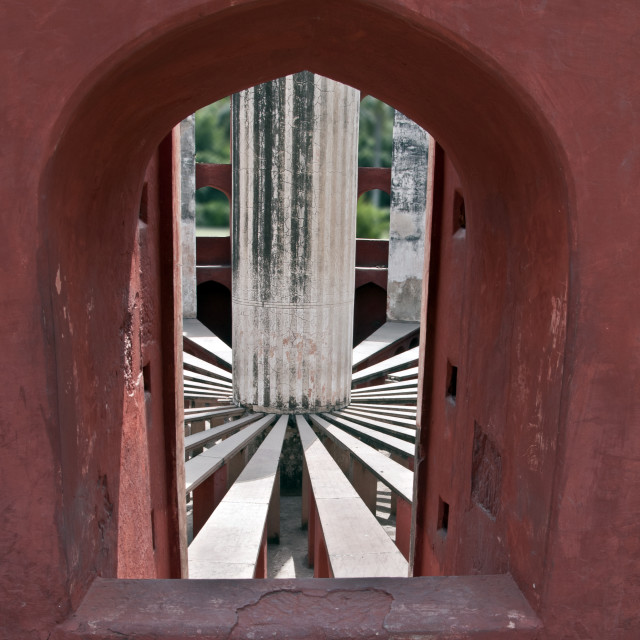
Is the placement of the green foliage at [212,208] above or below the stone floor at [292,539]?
above

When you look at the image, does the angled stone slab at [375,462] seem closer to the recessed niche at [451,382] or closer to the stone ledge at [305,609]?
the recessed niche at [451,382]

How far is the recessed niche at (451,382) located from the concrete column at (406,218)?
927 centimetres

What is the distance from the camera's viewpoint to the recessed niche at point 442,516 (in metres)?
3.69

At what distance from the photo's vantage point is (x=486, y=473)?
295cm

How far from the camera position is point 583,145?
1870 millimetres

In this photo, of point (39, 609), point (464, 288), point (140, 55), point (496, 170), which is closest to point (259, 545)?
point (464, 288)

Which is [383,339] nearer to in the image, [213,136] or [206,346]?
[206,346]

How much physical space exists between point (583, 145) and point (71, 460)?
1705 mm

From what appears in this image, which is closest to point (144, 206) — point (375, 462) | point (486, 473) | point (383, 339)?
point (486, 473)

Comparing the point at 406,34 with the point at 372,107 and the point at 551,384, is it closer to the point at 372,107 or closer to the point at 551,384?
the point at 551,384

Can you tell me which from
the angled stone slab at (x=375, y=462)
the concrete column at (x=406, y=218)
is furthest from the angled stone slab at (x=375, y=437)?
the concrete column at (x=406, y=218)

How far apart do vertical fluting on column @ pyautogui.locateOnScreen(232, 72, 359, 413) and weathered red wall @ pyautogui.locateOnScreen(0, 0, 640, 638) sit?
4.78 m

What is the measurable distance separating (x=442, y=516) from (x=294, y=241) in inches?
175

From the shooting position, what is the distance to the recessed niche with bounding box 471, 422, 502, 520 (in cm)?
281
